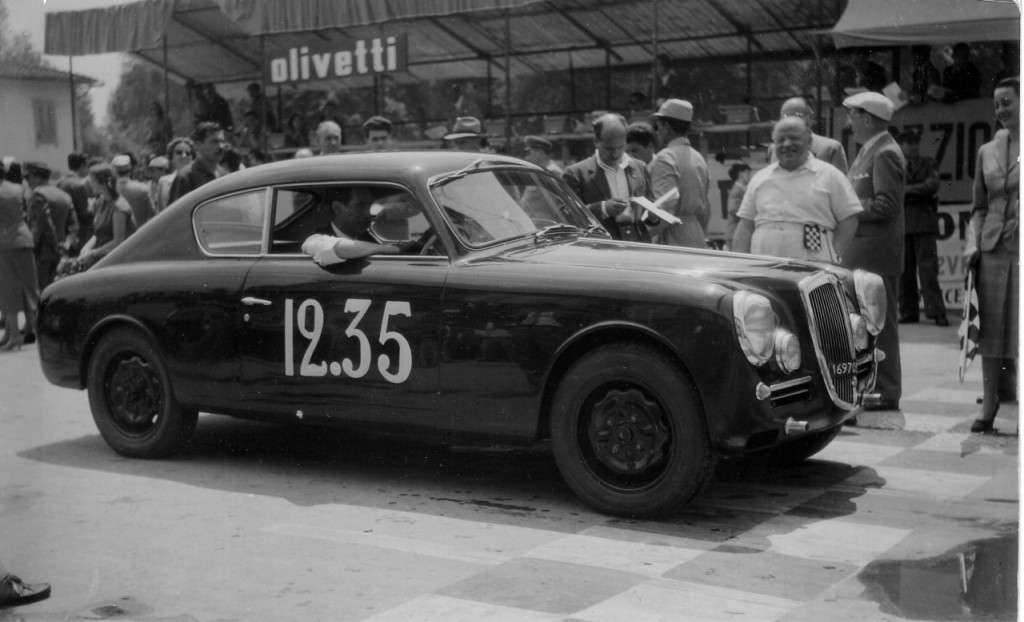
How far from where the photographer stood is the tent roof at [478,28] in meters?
9.14

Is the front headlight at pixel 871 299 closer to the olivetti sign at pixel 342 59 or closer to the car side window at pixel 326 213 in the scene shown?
the car side window at pixel 326 213

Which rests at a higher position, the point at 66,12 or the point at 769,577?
the point at 66,12

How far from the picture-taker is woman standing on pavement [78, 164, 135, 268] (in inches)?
415

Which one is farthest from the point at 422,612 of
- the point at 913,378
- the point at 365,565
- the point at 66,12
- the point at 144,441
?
the point at 66,12

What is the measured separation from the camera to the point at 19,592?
4.19 m

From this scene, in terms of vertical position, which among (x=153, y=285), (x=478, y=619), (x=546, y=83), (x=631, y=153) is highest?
(x=546, y=83)

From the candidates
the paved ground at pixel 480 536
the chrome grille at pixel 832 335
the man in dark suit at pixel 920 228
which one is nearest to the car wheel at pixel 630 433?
the paved ground at pixel 480 536

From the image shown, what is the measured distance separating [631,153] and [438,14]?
72.4 inches

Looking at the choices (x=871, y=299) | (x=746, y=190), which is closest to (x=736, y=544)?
(x=871, y=299)

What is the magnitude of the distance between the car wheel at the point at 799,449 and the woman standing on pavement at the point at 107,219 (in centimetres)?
632

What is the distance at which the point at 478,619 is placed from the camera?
4.01 meters

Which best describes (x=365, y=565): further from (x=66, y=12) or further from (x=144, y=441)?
(x=66, y=12)

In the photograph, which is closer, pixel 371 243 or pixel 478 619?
pixel 478 619

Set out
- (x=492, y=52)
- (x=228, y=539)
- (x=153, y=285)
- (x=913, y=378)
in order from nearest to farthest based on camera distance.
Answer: (x=228, y=539) → (x=153, y=285) → (x=913, y=378) → (x=492, y=52)
